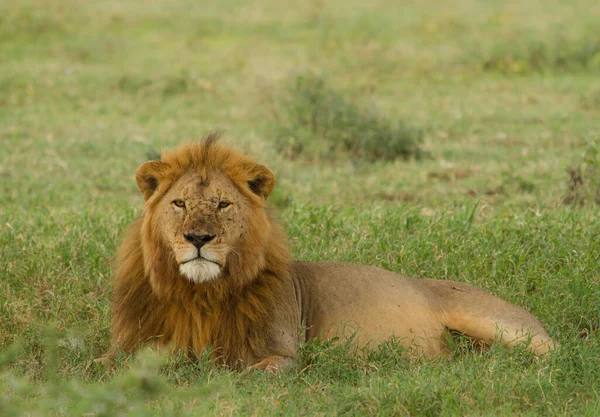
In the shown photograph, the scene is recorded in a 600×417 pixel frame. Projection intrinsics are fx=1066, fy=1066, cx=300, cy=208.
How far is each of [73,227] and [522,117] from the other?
533cm

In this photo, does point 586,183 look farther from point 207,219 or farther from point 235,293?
point 207,219

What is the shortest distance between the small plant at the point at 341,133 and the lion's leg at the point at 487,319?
377 centimetres

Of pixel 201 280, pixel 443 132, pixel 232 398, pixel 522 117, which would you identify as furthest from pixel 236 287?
pixel 522 117

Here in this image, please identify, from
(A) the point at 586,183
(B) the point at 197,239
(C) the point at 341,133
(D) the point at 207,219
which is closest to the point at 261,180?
(D) the point at 207,219

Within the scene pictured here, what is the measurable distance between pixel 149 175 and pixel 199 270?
1.60 ft

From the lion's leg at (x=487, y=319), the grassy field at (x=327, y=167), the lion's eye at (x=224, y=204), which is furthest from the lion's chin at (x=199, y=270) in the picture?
the lion's leg at (x=487, y=319)

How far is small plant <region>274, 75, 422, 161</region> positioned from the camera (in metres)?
8.27

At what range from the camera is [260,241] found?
410cm

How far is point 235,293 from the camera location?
4.09 metres

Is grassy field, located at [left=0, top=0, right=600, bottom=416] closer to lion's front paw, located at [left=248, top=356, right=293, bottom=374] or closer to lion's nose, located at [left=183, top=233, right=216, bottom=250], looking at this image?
lion's front paw, located at [left=248, top=356, right=293, bottom=374]

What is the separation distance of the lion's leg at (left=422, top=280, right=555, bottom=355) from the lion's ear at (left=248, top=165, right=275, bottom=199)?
892mm

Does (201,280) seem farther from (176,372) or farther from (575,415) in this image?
(575,415)

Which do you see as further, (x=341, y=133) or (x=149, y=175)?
(x=341, y=133)

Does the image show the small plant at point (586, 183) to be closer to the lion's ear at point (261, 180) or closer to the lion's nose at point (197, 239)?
the lion's ear at point (261, 180)
